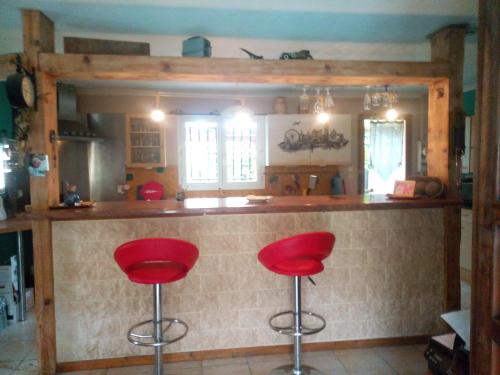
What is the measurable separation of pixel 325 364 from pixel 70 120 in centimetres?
407

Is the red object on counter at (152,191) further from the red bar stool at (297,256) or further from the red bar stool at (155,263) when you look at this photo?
the red bar stool at (297,256)

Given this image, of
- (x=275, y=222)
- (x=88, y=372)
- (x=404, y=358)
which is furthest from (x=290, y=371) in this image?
(x=88, y=372)

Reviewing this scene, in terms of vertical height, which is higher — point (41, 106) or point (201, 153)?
point (41, 106)

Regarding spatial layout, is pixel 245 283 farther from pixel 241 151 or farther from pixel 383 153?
pixel 383 153

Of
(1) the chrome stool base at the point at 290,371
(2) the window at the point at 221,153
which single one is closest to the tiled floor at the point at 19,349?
(1) the chrome stool base at the point at 290,371

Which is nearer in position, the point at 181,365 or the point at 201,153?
the point at 181,365

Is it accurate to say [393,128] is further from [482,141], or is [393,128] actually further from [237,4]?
[482,141]

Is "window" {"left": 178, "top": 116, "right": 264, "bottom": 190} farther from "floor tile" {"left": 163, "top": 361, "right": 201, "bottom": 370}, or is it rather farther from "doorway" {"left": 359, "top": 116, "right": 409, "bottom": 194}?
"floor tile" {"left": 163, "top": 361, "right": 201, "bottom": 370}

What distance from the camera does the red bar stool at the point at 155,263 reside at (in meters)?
1.75

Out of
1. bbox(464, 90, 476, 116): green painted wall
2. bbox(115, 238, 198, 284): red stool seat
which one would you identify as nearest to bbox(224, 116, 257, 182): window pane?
bbox(464, 90, 476, 116): green painted wall

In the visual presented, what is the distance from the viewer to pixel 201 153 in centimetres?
511

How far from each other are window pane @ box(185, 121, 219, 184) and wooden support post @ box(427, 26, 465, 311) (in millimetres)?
3135

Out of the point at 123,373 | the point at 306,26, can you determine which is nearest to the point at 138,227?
the point at 123,373

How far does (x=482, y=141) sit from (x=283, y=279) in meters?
1.68
